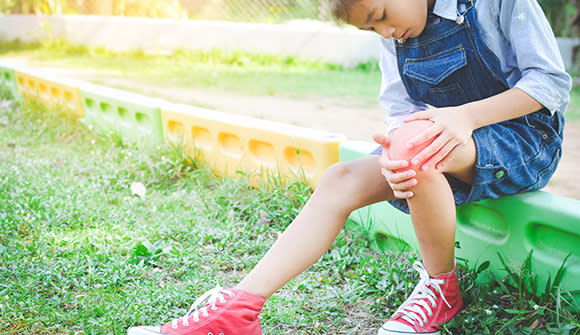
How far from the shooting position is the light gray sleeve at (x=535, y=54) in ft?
4.46

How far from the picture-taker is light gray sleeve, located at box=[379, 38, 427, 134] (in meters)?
1.72

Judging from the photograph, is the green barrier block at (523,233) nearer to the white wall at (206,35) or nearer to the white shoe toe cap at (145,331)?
the white shoe toe cap at (145,331)

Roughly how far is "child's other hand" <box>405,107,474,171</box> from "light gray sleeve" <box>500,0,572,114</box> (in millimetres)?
198

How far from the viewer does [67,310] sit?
164 centimetres

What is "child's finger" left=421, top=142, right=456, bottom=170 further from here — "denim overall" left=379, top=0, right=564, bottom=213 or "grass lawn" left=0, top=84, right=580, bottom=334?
"grass lawn" left=0, top=84, right=580, bottom=334

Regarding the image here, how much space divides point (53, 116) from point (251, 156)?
6.88ft

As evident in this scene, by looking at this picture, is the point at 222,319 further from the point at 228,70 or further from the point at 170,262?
the point at 228,70

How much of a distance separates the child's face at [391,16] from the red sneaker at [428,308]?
70 cm

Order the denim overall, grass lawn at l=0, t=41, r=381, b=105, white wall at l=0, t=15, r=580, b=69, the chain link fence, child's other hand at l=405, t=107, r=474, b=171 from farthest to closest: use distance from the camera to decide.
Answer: the chain link fence, white wall at l=0, t=15, r=580, b=69, grass lawn at l=0, t=41, r=381, b=105, the denim overall, child's other hand at l=405, t=107, r=474, b=171

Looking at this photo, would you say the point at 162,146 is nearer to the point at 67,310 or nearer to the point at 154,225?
the point at 154,225

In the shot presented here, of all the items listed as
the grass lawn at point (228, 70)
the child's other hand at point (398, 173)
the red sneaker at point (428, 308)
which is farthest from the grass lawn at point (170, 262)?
the grass lawn at point (228, 70)

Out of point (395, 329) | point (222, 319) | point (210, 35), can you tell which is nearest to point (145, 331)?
point (222, 319)

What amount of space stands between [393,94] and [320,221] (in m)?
0.53

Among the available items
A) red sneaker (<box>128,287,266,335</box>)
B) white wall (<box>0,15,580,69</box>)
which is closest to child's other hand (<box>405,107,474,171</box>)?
red sneaker (<box>128,287,266,335</box>)
